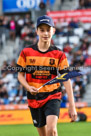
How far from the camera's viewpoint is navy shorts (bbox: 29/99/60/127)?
18.4ft

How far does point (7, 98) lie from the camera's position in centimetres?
1659

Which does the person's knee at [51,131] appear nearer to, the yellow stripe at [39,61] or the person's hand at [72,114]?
the person's hand at [72,114]

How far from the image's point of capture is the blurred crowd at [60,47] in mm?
16516

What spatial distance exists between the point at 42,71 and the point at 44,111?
0.63 m

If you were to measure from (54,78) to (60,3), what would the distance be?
17.9 m

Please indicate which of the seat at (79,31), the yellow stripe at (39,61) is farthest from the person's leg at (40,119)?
the seat at (79,31)

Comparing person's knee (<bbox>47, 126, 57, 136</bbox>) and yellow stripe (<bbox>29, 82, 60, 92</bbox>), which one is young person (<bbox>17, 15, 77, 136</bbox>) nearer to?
yellow stripe (<bbox>29, 82, 60, 92</bbox>)

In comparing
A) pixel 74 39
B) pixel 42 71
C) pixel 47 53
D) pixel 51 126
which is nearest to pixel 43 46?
pixel 47 53

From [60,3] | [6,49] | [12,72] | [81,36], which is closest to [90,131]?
[12,72]

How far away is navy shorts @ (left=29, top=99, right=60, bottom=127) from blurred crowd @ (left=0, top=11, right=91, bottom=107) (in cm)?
898

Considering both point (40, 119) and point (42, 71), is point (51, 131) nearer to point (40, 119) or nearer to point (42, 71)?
point (40, 119)

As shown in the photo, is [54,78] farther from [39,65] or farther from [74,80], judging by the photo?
[74,80]

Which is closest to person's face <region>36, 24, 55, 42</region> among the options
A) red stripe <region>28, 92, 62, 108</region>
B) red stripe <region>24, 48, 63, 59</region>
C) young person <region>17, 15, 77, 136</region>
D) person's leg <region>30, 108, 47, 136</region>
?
young person <region>17, 15, 77, 136</region>

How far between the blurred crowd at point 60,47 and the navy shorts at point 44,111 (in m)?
8.98
